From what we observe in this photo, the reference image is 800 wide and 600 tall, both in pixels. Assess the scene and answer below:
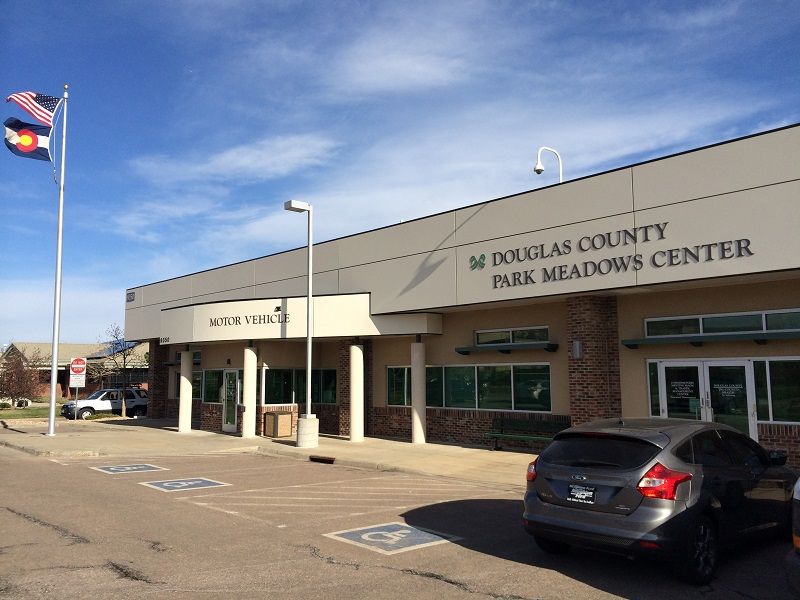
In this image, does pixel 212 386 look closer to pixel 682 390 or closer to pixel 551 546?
pixel 682 390

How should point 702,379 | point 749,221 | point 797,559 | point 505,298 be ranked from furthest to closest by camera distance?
point 505,298 → point 702,379 → point 749,221 → point 797,559

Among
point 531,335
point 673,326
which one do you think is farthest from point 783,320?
point 531,335

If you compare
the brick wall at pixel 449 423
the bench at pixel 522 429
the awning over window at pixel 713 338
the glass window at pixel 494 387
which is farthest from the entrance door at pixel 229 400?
the awning over window at pixel 713 338

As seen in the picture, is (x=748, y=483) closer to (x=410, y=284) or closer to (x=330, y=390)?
(x=410, y=284)

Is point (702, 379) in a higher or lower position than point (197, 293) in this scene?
lower

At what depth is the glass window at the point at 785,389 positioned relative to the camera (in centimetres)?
1383

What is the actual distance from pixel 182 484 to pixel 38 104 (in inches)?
668

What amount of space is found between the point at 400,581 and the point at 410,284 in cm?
1398

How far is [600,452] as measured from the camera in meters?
7.27

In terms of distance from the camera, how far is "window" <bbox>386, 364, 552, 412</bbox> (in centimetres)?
1866

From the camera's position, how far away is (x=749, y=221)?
13055mm

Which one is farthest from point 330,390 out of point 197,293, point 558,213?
point 558,213

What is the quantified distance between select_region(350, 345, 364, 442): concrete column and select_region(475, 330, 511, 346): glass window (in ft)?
13.2

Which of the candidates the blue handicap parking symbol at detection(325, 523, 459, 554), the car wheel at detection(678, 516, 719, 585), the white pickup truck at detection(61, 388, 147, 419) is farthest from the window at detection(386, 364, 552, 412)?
the white pickup truck at detection(61, 388, 147, 419)
